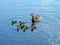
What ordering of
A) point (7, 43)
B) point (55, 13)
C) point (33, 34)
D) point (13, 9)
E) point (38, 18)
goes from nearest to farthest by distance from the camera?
point (7, 43)
point (33, 34)
point (38, 18)
point (55, 13)
point (13, 9)

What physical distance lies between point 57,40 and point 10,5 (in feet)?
14.6

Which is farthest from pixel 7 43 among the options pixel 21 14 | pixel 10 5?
pixel 10 5

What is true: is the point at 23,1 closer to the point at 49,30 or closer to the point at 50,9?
the point at 50,9

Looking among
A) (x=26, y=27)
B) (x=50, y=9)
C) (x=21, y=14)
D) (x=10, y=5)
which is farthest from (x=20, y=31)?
(x=10, y=5)

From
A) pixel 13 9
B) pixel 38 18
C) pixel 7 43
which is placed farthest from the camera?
pixel 13 9

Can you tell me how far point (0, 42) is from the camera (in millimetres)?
6961

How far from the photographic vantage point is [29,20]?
8.42m

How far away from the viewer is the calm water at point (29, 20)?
6.96 m

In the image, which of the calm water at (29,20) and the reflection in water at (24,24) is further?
the reflection in water at (24,24)

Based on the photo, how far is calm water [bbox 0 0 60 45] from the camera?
22.8 ft

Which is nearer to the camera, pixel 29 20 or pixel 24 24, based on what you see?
pixel 24 24

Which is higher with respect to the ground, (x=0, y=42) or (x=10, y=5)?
(x=10, y=5)

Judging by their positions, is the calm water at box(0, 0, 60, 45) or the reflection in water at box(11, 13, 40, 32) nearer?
the calm water at box(0, 0, 60, 45)

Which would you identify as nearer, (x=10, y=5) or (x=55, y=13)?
(x=55, y=13)
